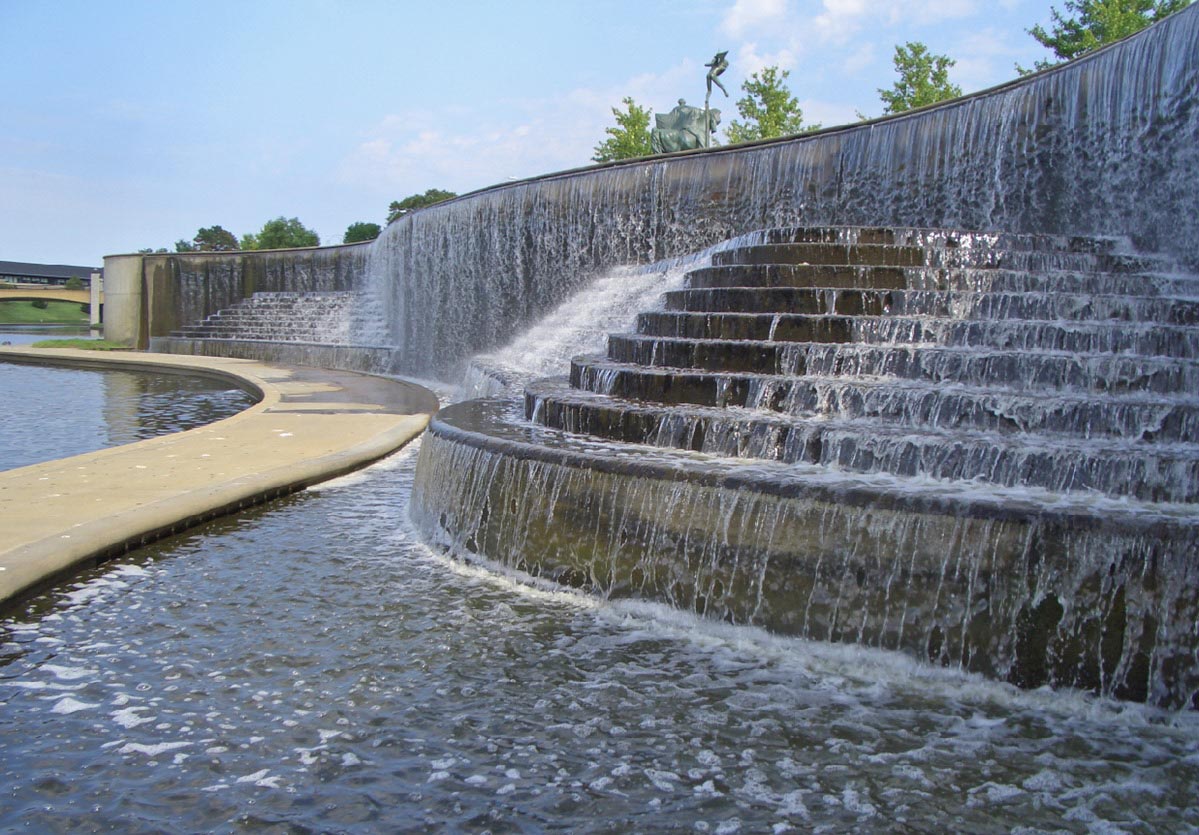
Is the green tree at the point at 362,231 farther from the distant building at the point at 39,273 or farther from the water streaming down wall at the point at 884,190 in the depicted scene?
the distant building at the point at 39,273

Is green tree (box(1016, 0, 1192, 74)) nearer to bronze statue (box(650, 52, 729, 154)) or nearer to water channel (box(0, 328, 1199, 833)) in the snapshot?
bronze statue (box(650, 52, 729, 154))

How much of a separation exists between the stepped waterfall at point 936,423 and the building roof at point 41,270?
354 ft

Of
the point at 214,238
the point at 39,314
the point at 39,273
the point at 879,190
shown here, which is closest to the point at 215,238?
the point at 214,238

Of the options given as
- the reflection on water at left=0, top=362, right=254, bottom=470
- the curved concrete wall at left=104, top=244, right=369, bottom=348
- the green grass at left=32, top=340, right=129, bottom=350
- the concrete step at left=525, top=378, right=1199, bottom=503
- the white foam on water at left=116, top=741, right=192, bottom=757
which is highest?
the curved concrete wall at left=104, top=244, right=369, bottom=348

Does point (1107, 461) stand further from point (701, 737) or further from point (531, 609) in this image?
point (531, 609)

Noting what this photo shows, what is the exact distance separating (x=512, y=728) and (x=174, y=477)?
515 centimetres

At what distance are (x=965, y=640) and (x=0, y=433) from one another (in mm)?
11092

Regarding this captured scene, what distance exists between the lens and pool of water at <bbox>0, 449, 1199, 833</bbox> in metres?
3.29

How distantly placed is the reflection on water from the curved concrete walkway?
43.1 inches

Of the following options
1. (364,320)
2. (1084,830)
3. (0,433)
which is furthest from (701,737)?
(364,320)

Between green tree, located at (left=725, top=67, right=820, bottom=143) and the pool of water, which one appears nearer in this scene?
the pool of water

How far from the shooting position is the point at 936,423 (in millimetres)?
6164

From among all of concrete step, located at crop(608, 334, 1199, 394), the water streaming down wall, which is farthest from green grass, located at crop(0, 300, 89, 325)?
concrete step, located at crop(608, 334, 1199, 394)

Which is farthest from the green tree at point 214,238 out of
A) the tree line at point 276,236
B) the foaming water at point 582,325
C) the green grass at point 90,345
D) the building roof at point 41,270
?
the foaming water at point 582,325
